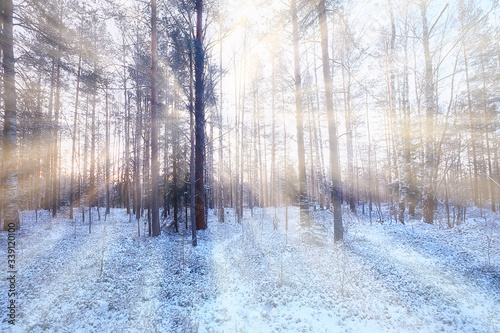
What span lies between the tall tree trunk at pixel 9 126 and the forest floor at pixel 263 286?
6.16 feet

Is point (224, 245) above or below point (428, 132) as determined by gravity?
below

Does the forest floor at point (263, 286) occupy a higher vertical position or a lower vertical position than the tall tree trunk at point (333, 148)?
lower

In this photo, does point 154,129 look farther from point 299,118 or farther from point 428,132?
point 428,132

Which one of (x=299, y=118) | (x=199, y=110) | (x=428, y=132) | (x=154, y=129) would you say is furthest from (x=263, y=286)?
(x=428, y=132)

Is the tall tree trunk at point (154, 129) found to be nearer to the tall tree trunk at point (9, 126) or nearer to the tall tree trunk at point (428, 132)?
the tall tree trunk at point (9, 126)

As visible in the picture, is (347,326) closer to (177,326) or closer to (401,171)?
(177,326)

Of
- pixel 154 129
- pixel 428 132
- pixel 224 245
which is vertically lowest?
pixel 224 245

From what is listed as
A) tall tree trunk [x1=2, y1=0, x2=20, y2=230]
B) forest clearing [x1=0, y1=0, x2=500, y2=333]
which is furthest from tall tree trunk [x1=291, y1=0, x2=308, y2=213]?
tall tree trunk [x1=2, y1=0, x2=20, y2=230]

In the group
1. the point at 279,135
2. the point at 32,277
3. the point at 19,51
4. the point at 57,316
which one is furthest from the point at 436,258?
the point at 279,135

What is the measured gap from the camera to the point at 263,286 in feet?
16.0

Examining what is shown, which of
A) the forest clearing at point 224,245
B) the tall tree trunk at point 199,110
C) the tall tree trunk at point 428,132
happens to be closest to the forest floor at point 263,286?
the forest clearing at point 224,245

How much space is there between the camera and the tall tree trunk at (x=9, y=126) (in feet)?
22.4

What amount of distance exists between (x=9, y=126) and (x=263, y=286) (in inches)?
408

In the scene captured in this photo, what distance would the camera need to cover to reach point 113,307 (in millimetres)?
4137
